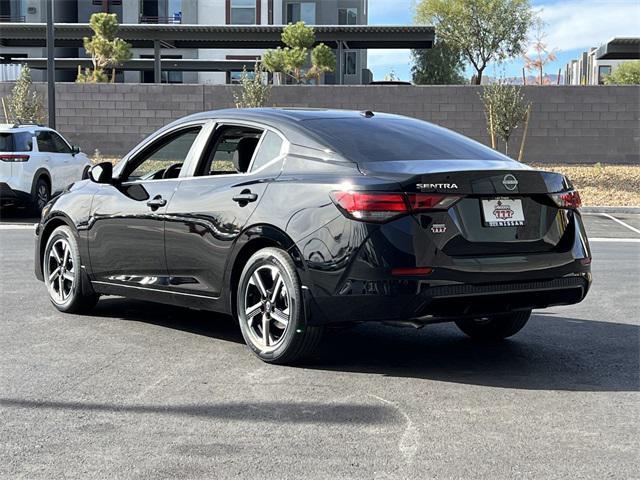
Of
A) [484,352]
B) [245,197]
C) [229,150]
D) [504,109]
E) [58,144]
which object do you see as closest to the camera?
[245,197]

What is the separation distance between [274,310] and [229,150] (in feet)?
4.54

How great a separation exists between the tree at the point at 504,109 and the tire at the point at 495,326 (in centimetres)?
1805

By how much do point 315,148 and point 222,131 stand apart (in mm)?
1040

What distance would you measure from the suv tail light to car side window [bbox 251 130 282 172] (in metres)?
0.96

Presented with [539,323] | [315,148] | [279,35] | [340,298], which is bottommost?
[539,323]

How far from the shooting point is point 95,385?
211 inches

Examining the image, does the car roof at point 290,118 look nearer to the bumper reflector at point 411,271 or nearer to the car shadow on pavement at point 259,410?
the bumper reflector at point 411,271

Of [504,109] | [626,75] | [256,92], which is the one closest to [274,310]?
[504,109]

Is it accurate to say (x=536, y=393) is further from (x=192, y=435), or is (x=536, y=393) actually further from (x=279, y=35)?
(x=279, y=35)

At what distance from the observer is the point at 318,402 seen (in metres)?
4.98

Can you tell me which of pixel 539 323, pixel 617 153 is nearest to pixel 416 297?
pixel 539 323

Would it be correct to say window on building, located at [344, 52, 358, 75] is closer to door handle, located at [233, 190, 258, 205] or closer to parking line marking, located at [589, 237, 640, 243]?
parking line marking, located at [589, 237, 640, 243]

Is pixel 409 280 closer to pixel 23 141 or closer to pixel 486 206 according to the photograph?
pixel 486 206

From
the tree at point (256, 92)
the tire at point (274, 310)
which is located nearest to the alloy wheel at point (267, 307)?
the tire at point (274, 310)
